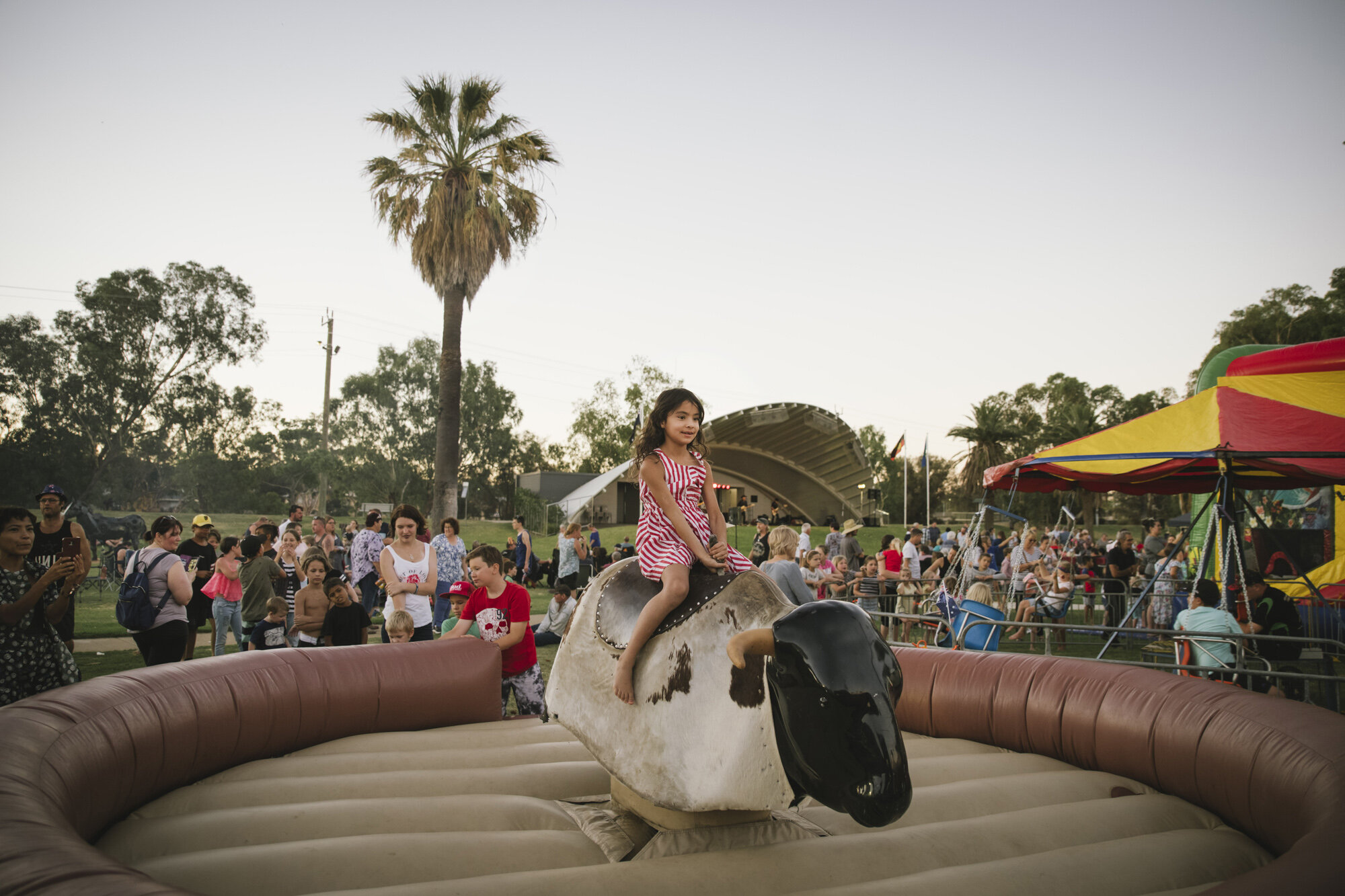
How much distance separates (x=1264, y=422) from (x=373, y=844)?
31.0 ft

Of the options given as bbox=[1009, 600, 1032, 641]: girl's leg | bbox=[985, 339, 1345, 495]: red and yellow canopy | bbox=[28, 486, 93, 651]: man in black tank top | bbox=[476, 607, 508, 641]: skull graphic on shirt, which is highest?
bbox=[985, 339, 1345, 495]: red and yellow canopy

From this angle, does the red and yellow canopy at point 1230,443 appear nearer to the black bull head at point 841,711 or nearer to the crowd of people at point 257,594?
the crowd of people at point 257,594

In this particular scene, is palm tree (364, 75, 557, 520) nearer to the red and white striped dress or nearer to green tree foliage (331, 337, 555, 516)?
the red and white striped dress

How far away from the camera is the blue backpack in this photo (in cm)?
619

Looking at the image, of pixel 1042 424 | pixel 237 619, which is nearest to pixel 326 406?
pixel 237 619

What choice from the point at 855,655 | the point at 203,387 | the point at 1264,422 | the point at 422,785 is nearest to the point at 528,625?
the point at 422,785

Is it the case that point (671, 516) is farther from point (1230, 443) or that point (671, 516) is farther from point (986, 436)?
point (986, 436)

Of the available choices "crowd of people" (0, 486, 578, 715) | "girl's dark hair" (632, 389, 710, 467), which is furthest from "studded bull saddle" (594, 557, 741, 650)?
"crowd of people" (0, 486, 578, 715)

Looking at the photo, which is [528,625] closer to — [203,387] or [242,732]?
[242,732]

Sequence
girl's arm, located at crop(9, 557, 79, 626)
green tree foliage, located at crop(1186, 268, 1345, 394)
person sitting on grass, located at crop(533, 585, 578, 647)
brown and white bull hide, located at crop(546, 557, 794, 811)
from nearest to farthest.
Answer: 1. brown and white bull hide, located at crop(546, 557, 794, 811)
2. girl's arm, located at crop(9, 557, 79, 626)
3. person sitting on grass, located at crop(533, 585, 578, 647)
4. green tree foliage, located at crop(1186, 268, 1345, 394)

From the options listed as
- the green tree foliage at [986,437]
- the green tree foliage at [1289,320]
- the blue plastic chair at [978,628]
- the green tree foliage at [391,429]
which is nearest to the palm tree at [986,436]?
the green tree foliage at [986,437]

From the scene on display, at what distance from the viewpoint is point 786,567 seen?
677 cm

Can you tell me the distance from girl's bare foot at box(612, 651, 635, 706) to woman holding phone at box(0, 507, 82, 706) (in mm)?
Result: 3174

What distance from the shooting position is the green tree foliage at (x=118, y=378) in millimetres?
33281
